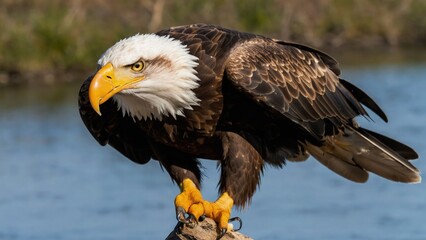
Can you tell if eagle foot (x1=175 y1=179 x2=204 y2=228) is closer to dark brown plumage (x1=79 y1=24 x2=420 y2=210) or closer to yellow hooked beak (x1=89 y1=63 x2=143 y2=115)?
dark brown plumage (x1=79 y1=24 x2=420 y2=210)

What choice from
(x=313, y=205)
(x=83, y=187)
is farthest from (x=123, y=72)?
(x=83, y=187)

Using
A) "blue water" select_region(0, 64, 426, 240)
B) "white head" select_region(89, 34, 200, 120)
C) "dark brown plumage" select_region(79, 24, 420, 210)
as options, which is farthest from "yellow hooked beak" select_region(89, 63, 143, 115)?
"blue water" select_region(0, 64, 426, 240)

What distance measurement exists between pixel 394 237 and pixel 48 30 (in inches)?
577

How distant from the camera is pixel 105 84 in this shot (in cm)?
678

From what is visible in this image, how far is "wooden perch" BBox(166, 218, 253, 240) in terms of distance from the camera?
23.8 feet

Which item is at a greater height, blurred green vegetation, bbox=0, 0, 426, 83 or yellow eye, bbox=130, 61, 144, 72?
blurred green vegetation, bbox=0, 0, 426, 83

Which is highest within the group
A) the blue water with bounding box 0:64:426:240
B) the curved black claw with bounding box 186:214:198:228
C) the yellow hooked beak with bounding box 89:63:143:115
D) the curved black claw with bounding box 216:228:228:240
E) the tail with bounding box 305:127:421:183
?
the blue water with bounding box 0:64:426:240

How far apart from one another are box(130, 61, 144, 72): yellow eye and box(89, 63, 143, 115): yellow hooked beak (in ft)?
0.23

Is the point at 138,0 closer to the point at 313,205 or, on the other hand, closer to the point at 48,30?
the point at 48,30

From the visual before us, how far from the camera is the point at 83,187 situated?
47.5ft

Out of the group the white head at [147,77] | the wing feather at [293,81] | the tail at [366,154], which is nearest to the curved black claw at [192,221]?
the white head at [147,77]

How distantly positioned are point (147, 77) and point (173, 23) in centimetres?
2189

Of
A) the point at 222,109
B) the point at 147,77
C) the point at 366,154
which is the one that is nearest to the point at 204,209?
the point at 222,109

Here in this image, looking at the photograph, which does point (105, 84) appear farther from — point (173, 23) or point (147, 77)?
point (173, 23)
